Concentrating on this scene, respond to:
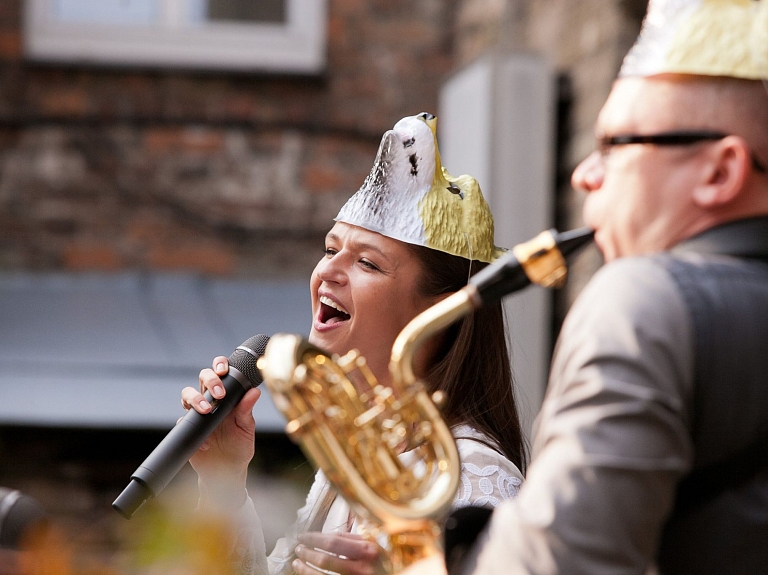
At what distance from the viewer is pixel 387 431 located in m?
1.43

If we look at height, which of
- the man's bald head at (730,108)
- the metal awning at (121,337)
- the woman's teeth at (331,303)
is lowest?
the metal awning at (121,337)

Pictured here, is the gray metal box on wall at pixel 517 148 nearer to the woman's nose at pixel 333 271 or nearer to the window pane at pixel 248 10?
the window pane at pixel 248 10

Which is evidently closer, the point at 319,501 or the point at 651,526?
the point at 651,526

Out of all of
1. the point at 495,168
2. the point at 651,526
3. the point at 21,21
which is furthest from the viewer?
the point at 21,21

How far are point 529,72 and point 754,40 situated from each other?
13.7 ft

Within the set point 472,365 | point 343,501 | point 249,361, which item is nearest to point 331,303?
point 249,361

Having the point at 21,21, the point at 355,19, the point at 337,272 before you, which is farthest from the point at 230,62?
the point at 337,272

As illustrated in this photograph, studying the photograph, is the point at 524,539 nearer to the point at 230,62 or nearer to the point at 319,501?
the point at 319,501

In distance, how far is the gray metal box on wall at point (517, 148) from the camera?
5297 millimetres

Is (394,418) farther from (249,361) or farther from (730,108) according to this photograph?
(249,361)

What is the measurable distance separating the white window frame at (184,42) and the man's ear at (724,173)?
5.31m

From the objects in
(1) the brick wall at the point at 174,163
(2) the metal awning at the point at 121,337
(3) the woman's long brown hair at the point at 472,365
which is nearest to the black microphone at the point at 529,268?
(3) the woman's long brown hair at the point at 472,365

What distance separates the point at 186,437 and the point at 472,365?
2.28 feet

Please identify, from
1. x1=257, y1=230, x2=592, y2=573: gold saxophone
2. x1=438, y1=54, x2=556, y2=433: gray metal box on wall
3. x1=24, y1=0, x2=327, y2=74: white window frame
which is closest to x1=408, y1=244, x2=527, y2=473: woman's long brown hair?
x1=257, y1=230, x2=592, y2=573: gold saxophone
